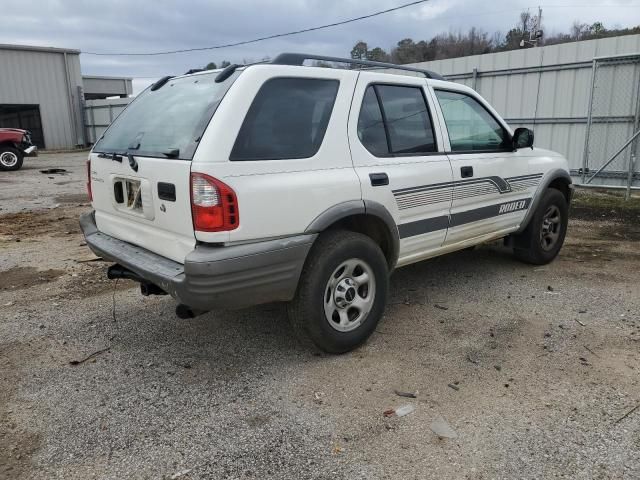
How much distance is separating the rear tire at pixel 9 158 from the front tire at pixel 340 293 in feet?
53.3

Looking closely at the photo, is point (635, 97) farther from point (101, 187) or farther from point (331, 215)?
point (101, 187)

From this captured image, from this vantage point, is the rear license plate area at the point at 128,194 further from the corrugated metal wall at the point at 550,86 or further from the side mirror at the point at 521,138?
the corrugated metal wall at the point at 550,86

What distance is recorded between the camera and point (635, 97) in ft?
33.3

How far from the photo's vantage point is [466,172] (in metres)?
4.21

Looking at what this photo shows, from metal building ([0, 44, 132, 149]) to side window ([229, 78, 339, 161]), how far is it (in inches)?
1104

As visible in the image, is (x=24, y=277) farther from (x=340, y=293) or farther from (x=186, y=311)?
(x=340, y=293)

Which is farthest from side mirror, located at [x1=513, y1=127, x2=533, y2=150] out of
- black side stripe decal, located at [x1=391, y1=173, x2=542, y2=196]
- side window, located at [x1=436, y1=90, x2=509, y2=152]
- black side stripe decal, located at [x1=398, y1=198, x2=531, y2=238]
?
black side stripe decal, located at [x1=398, y1=198, x2=531, y2=238]

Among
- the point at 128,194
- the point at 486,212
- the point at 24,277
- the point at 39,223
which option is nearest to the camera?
the point at 128,194

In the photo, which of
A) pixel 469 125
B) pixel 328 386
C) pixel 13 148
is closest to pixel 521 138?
pixel 469 125

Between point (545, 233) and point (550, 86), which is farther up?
point (550, 86)

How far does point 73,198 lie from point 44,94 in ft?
65.6

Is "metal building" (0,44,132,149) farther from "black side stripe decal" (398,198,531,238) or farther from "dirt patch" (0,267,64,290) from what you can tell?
"black side stripe decal" (398,198,531,238)

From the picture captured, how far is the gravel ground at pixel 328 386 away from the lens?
2508 millimetres

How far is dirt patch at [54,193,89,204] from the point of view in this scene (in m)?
10.4
